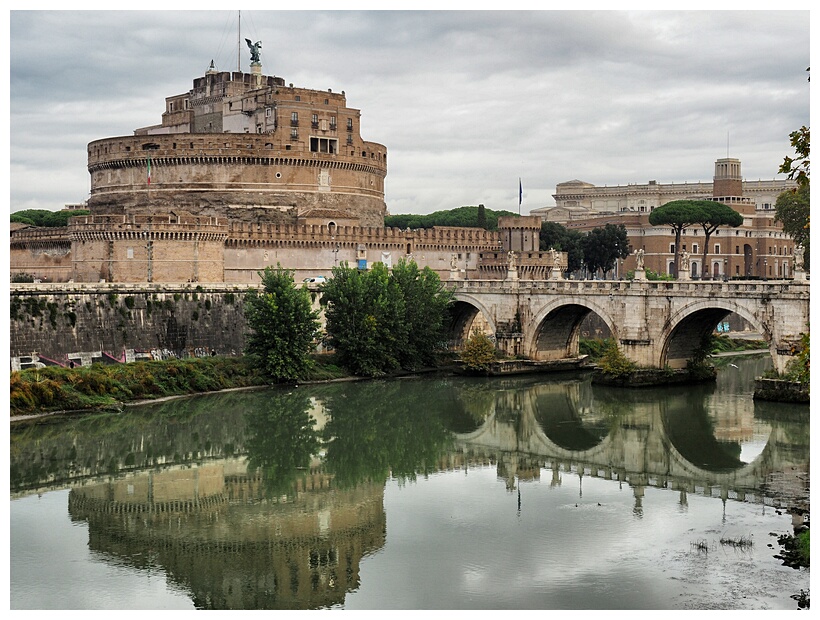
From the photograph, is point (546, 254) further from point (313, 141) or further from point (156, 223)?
point (156, 223)

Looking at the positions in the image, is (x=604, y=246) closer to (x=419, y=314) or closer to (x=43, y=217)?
(x=419, y=314)

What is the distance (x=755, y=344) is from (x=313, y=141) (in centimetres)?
2071

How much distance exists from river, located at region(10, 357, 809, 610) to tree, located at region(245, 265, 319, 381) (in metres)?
1.55

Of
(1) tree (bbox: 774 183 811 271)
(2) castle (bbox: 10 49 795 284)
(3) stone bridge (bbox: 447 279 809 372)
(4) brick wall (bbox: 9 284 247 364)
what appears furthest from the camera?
(1) tree (bbox: 774 183 811 271)

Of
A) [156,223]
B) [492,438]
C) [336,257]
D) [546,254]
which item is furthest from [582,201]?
[492,438]

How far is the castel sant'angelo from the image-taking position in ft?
143

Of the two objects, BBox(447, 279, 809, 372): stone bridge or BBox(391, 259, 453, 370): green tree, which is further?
BBox(391, 259, 453, 370): green tree

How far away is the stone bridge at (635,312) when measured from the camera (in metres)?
30.1

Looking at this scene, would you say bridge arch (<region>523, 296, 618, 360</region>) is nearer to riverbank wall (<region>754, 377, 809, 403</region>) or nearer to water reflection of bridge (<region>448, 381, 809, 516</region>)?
water reflection of bridge (<region>448, 381, 809, 516</region>)

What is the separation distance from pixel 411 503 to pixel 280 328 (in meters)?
14.0

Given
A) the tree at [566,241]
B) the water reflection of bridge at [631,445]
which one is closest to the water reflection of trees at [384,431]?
the water reflection of bridge at [631,445]

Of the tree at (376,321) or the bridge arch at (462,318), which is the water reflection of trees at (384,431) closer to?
the tree at (376,321)

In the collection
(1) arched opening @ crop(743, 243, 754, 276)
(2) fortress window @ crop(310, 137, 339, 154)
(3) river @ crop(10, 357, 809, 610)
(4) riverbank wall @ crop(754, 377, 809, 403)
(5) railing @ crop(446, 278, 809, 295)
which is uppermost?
(2) fortress window @ crop(310, 137, 339, 154)

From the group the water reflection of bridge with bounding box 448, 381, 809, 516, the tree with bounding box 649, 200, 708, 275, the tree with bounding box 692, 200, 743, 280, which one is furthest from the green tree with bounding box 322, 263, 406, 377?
the tree with bounding box 692, 200, 743, 280
